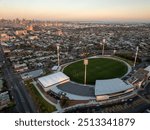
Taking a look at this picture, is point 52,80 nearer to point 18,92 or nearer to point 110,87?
point 18,92

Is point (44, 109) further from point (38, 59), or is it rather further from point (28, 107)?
point (38, 59)

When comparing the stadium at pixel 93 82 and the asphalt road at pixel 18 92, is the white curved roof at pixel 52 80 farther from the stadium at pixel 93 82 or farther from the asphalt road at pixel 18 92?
the asphalt road at pixel 18 92

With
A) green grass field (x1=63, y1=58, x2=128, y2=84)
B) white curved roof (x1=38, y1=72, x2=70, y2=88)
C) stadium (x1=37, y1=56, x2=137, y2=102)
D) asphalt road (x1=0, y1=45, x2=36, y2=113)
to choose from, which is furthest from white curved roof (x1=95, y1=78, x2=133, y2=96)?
asphalt road (x1=0, y1=45, x2=36, y2=113)

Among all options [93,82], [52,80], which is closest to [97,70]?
[93,82]

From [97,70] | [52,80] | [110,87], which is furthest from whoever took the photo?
[97,70]

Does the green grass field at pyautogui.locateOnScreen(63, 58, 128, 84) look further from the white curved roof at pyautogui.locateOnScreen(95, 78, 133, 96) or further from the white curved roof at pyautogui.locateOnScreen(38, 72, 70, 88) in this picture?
the white curved roof at pyautogui.locateOnScreen(95, 78, 133, 96)

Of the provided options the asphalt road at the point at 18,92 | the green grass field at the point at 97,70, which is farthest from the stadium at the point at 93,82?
the asphalt road at the point at 18,92

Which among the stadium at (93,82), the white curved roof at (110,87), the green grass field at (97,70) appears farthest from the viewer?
the green grass field at (97,70)
